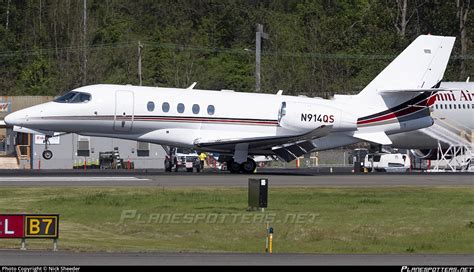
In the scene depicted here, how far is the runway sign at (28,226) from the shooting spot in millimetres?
25016

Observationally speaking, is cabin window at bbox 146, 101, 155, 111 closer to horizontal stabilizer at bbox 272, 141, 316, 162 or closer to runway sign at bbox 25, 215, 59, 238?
horizontal stabilizer at bbox 272, 141, 316, 162

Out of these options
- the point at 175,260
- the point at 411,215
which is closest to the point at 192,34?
the point at 411,215

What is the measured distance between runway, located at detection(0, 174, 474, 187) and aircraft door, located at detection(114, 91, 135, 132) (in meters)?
2.21

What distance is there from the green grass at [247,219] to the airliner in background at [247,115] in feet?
24.2

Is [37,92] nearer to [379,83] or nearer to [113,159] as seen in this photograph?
[113,159]

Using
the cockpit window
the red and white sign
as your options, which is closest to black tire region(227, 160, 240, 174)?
the cockpit window

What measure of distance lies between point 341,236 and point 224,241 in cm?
356

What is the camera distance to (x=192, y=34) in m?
107

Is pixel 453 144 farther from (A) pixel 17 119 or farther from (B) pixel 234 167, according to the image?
(A) pixel 17 119

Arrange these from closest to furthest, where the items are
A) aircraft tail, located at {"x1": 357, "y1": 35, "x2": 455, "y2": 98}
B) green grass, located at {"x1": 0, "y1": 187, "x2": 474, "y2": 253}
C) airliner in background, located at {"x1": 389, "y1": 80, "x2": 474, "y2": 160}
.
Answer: green grass, located at {"x1": 0, "y1": 187, "x2": 474, "y2": 253}, aircraft tail, located at {"x1": 357, "y1": 35, "x2": 455, "y2": 98}, airliner in background, located at {"x1": 389, "y1": 80, "x2": 474, "y2": 160}

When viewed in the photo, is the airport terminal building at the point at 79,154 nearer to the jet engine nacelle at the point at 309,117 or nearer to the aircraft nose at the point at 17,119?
the aircraft nose at the point at 17,119

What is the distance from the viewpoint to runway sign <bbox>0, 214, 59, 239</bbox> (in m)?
25.0

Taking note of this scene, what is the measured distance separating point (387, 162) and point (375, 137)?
1679 cm

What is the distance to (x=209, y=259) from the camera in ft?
72.9
